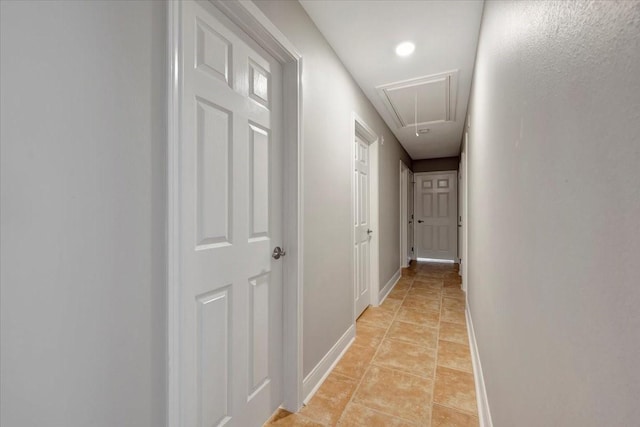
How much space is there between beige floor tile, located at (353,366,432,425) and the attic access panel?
2569 mm

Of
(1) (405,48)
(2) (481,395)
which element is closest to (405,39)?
(1) (405,48)

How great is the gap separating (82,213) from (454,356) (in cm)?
254

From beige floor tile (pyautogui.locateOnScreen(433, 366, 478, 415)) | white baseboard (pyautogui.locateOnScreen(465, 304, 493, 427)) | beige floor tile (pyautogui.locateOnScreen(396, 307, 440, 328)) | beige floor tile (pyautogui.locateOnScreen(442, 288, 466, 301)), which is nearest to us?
white baseboard (pyautogui.locateOnScreen(465, 304, 493, 427))

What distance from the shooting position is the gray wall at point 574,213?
351 millimetres

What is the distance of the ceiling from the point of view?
1775mm

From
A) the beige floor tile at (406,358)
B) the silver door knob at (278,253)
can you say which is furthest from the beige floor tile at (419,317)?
the silver door knob at (278,253)

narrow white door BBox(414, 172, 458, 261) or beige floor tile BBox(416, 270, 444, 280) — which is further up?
narrow white door BBox(414, 172, 458, 261)

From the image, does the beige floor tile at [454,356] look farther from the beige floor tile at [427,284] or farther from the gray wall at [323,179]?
the beige floor tile at [427,284]

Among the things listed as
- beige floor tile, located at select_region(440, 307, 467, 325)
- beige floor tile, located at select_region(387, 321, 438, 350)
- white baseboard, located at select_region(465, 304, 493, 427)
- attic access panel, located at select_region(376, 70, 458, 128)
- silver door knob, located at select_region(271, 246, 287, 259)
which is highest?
attic access panel, located at select_region(376, 70, 458, 128)

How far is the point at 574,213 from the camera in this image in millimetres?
499

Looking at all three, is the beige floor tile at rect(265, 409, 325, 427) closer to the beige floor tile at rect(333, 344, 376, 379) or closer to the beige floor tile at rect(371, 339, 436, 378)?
the beige floor tile at rect(333, 344, 376, 379)

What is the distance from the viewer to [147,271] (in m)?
0.88

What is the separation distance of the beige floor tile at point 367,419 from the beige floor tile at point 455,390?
0.34 m

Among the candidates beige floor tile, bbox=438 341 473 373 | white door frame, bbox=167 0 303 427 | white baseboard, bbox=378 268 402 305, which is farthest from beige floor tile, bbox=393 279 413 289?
white door frame, bbox=167 0 303 427
